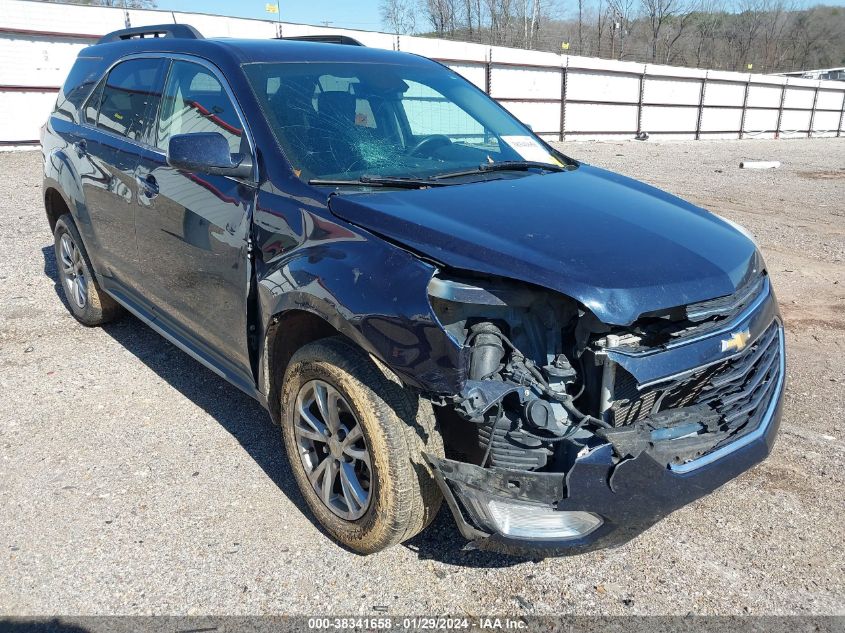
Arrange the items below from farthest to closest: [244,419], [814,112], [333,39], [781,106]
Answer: [814,112], [781,106], [333,39], [244,419]

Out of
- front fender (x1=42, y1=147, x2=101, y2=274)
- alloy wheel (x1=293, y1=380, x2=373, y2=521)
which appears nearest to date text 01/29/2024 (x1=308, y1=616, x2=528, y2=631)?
alloy wheel (x1=293, y1=380, x2=373, y2=521)

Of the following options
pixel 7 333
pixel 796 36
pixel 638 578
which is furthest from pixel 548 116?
pixel 796 36

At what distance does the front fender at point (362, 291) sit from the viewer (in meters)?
2.26

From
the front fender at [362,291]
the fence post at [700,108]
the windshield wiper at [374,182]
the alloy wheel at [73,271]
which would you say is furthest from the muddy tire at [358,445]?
the fence post at [700,108]

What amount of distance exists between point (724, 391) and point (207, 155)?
234 cm

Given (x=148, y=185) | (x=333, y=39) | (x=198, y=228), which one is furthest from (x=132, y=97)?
(x=198, y=228)

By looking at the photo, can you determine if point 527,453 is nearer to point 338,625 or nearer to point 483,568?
point 483,568

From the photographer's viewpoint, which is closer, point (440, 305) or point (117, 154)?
point (440, 305)

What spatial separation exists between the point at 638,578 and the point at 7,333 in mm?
4944

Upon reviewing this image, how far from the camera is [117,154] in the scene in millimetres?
4137

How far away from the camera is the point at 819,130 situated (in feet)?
134

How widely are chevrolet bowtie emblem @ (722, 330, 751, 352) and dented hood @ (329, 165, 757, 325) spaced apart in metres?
0.17

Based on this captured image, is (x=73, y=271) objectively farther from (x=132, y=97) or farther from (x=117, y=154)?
(x=132, y=97)

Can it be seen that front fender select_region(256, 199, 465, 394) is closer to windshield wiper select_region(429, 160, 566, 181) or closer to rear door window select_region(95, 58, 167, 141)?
windshield wiper select_region(429, 160, 566, 181)
